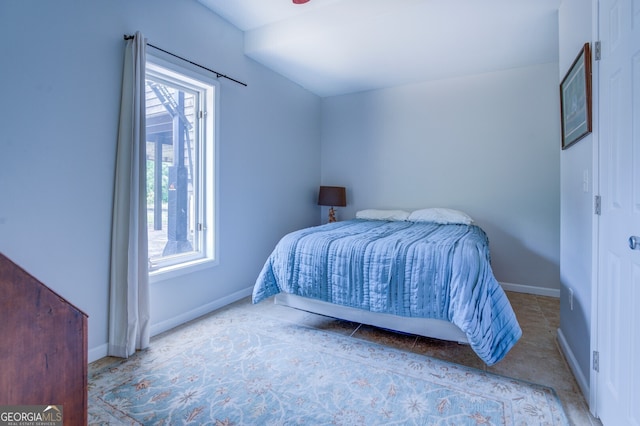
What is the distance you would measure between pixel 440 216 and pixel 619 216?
2.32 metres

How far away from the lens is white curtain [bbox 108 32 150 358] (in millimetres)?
2115

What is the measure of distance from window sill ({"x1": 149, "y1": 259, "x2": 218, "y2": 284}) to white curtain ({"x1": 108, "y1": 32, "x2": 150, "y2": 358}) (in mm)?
252

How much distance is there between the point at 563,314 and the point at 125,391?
2845 mm

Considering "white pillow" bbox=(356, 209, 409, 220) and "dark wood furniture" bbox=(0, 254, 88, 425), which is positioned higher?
"white pillow" bbox=(356, 209, 409, 220)

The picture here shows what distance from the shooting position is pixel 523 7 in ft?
7.82

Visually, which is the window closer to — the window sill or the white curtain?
the window sill

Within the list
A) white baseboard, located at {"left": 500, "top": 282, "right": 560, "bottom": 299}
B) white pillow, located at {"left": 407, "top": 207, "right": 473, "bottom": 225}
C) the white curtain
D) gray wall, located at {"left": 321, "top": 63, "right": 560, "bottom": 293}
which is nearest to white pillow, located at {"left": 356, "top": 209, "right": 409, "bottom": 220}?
white pillow, located at {"left": 407, "top": 207, "right": 473, "bottom": 225}

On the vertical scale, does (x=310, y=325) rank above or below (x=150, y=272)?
below

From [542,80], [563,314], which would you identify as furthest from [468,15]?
[563,314]

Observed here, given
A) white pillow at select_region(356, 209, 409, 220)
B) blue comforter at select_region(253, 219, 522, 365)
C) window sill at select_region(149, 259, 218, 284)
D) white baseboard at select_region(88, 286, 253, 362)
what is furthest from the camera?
white pillow at select_region(356, 209, 409, 220)

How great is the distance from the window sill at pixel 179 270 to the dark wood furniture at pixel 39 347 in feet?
4.50

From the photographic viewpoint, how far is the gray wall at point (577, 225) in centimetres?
165

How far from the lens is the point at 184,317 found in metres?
2.67

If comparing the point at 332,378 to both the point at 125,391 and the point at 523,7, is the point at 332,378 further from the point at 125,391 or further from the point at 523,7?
the point at 523,7
